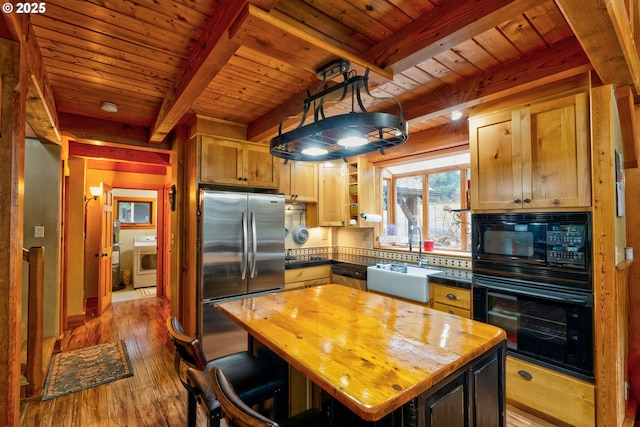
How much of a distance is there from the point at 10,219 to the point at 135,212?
6.41m

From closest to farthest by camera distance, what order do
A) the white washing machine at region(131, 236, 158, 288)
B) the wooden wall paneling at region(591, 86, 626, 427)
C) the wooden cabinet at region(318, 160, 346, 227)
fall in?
the wooden wall paneling at region(591, 86, 626, 427)
the wooden cabinet at region(318, 160, 346, 227)
the white washing machine at region(131, 236, 158, 288)

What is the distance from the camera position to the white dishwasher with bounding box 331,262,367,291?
3766 mm

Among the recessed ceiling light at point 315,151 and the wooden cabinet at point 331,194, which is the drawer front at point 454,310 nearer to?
the wooden cabinet at point 331,194

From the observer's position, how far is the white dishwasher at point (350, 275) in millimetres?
3766

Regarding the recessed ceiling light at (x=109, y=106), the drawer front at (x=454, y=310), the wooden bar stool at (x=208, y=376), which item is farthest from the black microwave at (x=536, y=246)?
the recessed ceiling light at (x=109, y=106)

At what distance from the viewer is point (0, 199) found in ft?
4.39

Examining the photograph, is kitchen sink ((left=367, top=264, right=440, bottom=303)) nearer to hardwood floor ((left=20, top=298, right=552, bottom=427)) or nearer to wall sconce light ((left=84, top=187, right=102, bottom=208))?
hardwood floor ((left=20, top=298, right=552, bottom=427))

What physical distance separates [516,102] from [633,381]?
2.46m

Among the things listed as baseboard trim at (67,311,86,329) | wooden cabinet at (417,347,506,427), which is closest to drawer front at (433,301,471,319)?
wooden cabinet at (417,347,506,427)

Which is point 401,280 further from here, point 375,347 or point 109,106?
point 109,106

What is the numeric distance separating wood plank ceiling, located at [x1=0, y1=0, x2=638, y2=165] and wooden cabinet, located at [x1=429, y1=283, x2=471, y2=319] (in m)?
1.60

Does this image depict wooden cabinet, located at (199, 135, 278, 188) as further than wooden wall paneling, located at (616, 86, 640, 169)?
Yes

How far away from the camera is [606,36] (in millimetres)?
1439

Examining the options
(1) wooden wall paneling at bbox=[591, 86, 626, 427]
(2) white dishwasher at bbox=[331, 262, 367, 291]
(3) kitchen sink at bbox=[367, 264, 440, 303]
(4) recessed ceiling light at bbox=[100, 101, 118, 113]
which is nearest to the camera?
(1) wooden wall paneling at bbox=[591, 86, 626, 427]
